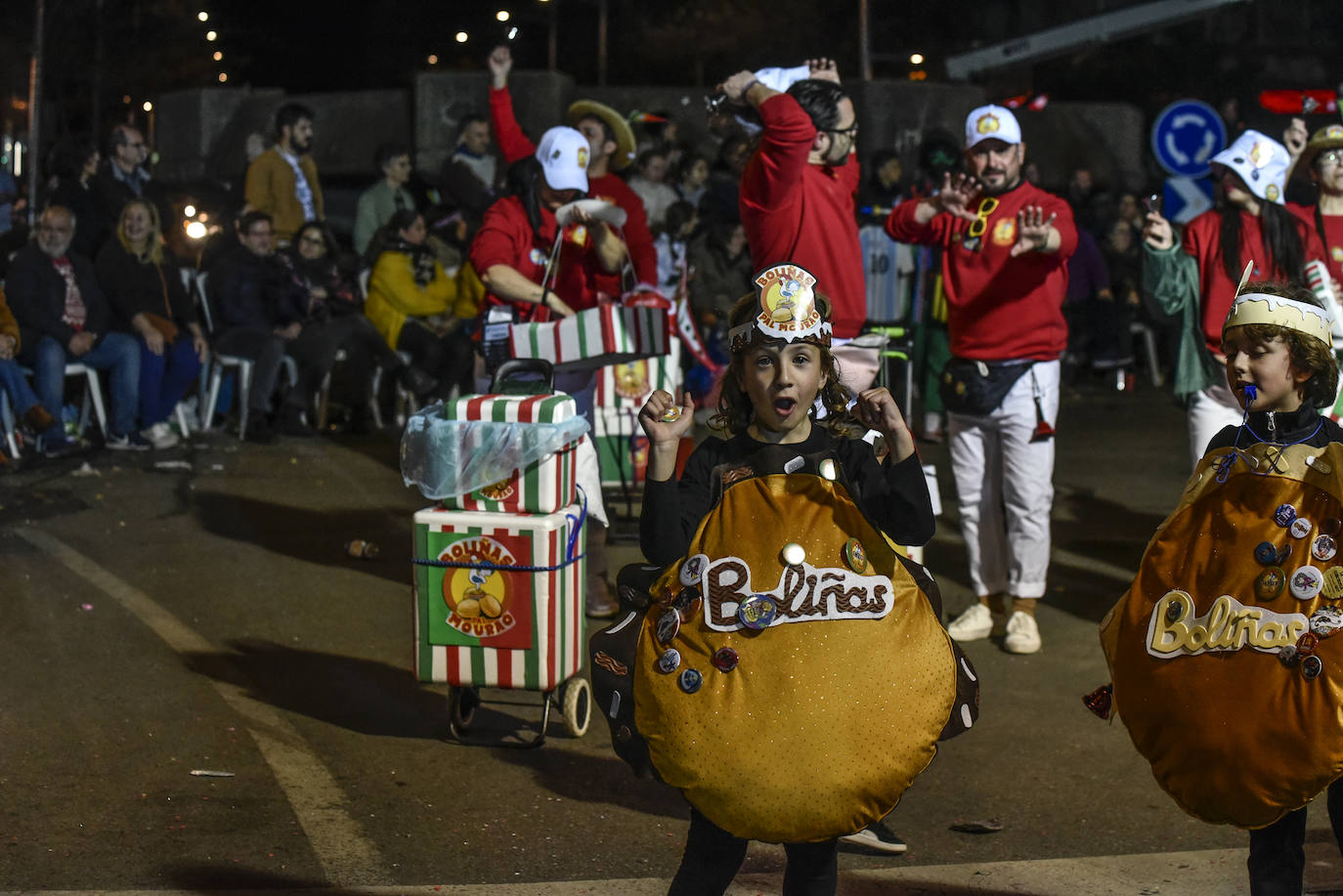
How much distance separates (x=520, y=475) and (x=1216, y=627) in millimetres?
2660

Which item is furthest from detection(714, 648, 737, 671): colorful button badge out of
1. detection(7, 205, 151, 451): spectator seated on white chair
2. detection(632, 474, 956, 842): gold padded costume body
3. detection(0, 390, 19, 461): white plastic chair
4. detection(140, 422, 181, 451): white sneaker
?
detection(140, 422, 181, 451): white sneaker

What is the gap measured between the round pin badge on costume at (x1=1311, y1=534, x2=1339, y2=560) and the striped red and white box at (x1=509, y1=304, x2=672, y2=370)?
3.78m

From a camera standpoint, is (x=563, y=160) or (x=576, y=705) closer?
(x=576, y=705)

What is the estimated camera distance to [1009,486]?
7.15 metres

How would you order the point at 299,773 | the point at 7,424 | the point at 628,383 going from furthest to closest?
the point at 7,424 < the point at 628,383 < the point at 299,773

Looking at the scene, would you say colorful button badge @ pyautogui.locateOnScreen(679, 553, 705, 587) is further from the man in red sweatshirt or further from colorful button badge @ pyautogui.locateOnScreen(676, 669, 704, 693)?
the man in red sweatshirt

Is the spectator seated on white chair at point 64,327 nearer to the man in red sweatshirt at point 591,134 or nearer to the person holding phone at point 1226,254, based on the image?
the man in red sweatshirt at point 591,134

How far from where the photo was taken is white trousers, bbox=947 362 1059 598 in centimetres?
706

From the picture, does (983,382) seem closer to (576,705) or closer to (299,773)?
(576,705)

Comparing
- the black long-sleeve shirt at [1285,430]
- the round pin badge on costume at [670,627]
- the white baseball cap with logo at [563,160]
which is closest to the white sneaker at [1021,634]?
the white baseball cap with logo at [563,160]

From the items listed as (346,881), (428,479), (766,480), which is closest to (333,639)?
(428,479)

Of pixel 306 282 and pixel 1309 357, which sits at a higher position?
pixel 1309 357

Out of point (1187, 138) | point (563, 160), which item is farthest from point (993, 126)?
point (1187, 138)

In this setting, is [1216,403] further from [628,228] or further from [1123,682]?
[1123,682]
